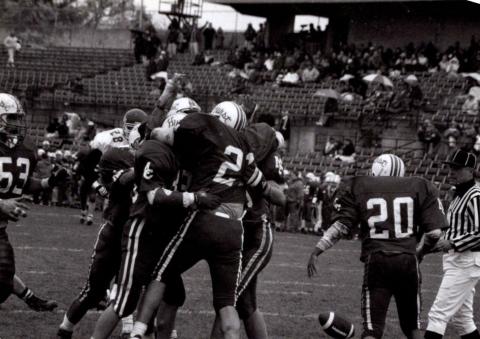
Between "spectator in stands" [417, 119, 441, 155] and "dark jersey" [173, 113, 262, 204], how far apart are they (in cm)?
1429

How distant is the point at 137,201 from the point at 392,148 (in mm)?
15098

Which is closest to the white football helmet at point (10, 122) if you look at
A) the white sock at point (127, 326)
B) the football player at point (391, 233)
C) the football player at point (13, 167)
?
the football player at point (13, 167)

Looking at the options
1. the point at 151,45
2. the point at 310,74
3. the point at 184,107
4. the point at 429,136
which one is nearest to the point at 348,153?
the point at 429,136

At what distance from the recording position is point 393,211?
5941 millimetres

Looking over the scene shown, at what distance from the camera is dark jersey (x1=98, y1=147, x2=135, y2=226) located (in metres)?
6.28

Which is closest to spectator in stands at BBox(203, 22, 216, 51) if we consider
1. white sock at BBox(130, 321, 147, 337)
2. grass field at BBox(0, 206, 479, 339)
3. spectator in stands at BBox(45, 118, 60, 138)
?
spectator in stands at BBox(45, 118, 60, 138)

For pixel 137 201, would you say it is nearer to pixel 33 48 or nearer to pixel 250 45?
pixel 250 45

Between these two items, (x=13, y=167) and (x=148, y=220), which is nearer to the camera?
(x=148, y=220)

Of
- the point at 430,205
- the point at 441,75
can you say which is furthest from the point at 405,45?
the point at 430,205

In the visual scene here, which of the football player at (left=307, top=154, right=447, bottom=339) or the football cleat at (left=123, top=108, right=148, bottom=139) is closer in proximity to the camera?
the football player at (left=307, top=154, right=447, bottom=339)

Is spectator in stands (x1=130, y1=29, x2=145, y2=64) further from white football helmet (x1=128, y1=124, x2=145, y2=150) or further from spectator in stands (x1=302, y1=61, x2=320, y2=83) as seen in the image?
white football helmet (x1=128, y1=124, x2=145, y2=150)

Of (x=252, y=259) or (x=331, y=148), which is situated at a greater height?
(x=252, y=259)

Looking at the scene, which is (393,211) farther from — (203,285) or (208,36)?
(208,36)

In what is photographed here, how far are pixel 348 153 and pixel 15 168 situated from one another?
14.6 m
